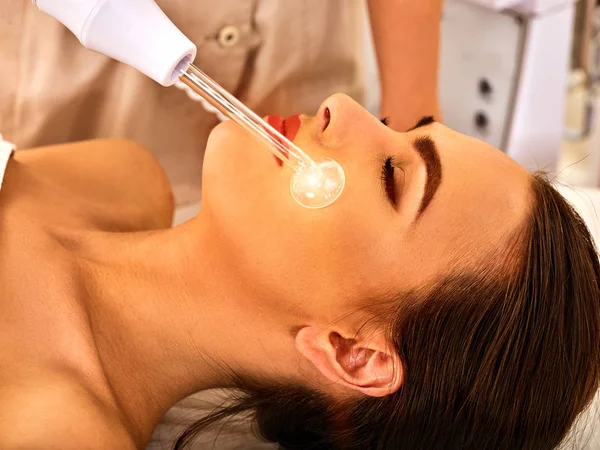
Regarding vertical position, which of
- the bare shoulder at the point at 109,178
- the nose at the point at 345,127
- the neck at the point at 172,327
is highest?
the nose at the point at 345,127

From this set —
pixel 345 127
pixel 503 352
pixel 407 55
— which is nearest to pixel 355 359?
pixel 503 352

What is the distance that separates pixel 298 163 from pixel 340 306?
7.4 inches

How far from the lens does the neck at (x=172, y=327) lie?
0.92 meters

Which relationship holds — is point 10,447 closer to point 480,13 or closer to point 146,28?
point 146,28

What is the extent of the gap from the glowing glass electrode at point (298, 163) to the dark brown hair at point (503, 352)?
17cm

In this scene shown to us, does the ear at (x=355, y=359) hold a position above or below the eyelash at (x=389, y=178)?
below

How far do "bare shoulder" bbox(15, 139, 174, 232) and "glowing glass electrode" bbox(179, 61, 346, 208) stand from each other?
1.31 ft

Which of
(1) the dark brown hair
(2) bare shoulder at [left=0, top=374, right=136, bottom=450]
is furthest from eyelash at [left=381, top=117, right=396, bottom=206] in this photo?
(2) bare shoulder at [left=0, top=374, right=136, bottom=450]

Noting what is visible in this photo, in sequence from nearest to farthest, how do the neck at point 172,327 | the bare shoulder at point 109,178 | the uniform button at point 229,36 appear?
the neck at point 172,327
the bare shoulder at point 109,178
the uniform button at point 229,36

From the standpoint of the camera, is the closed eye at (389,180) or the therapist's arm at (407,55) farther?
the therapist's arm at (407,55)

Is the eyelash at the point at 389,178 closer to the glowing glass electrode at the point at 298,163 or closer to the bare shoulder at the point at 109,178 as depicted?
the glowing glass electrode at the point at 298,163

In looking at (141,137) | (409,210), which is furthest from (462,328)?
(141,137)

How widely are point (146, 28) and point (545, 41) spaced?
3.72 ft

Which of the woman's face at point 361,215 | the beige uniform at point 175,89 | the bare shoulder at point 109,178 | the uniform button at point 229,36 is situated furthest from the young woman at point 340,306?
the uniform button at point 229,36
